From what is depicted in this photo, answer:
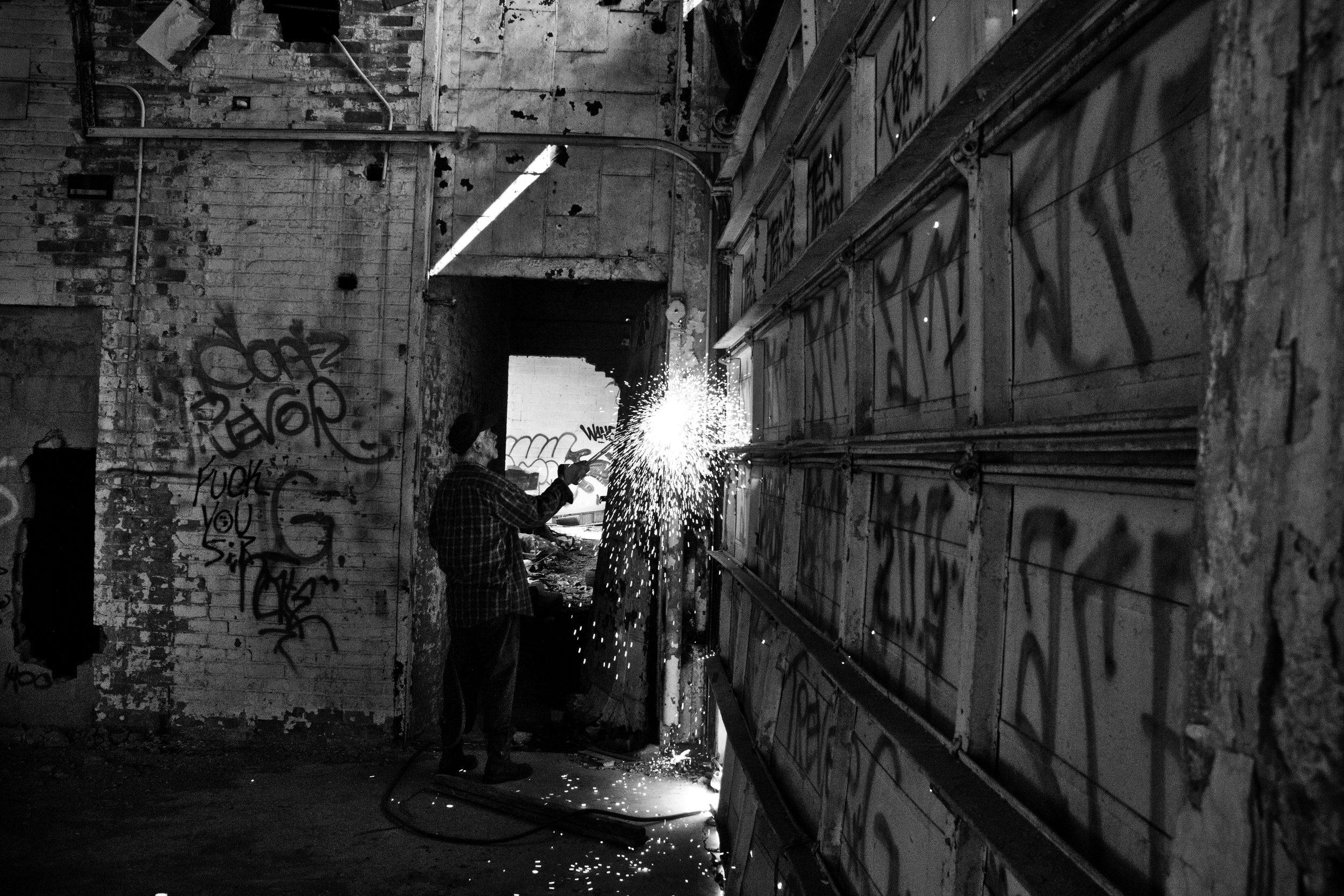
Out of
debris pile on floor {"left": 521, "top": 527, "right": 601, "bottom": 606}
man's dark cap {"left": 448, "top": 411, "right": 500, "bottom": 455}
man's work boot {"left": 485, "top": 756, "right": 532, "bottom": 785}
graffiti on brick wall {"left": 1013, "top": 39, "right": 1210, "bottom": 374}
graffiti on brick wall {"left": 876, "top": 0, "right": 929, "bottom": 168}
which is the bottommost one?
man's work boot {"left": 485, "top": 756, "right": 532, "bottom": 785}

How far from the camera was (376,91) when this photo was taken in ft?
19.1

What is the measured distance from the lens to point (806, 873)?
2.66 meters

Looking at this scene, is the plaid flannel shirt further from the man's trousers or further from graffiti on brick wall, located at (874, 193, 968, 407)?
graffiti on brick wall, located at (874, 193, 968, 407)

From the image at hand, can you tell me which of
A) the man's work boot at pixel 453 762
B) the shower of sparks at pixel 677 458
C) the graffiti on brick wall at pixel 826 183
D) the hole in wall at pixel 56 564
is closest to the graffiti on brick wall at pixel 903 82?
the graffiti on brick wall at pixel 826 183

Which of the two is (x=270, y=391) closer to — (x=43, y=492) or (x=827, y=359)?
(x=43, y=492)

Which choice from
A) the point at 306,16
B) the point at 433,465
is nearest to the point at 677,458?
the point at 433,465

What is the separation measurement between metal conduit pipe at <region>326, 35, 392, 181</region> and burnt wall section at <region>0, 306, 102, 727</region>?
62.1 inches

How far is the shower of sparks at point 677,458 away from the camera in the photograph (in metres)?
5.76

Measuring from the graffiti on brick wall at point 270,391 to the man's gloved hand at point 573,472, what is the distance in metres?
1.30

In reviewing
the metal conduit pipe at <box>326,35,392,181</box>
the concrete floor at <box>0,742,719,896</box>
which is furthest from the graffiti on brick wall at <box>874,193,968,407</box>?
the metal conduit pipe at <box>326,35,392,181</box>

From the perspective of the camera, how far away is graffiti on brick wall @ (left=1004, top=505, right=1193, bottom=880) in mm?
1196

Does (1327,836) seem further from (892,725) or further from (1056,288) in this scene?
(892,725)

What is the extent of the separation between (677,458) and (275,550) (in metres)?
2.73

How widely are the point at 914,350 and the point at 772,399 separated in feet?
6.46
